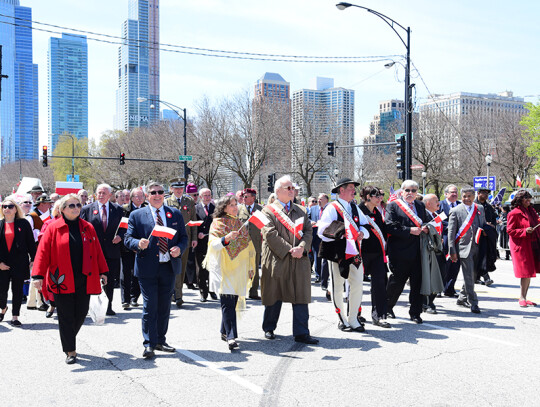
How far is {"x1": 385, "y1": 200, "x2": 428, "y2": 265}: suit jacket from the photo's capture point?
26.0ft

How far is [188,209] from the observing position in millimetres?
10055

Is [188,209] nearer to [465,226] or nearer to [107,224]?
[107,224]

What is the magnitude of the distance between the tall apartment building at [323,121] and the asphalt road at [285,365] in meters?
37.6

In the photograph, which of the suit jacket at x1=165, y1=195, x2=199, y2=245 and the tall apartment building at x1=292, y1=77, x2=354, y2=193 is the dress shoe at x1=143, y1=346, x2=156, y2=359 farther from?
the tall apartment building at x1=292, y1=77, x2=354, y2=193

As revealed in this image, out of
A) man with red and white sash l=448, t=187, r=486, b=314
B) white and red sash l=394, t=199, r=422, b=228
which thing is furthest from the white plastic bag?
man with red and white sash l=448, t=187, r=486, b=314

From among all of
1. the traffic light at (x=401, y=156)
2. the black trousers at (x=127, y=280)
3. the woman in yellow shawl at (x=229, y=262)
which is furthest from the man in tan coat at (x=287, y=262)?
the traffic light at (x=401, y=156)

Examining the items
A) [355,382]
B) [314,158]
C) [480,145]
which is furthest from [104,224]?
[480,145]

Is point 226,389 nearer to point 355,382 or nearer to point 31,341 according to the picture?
point 355,382

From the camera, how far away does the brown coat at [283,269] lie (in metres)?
6.70

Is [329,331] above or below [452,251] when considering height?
below

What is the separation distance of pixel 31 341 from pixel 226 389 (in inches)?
133

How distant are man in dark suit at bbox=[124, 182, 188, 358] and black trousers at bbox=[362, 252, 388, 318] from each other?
2702 millimetres

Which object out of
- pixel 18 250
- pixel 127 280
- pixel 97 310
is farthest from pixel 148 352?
pixel 127 280

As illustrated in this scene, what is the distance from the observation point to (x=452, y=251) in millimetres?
8742
